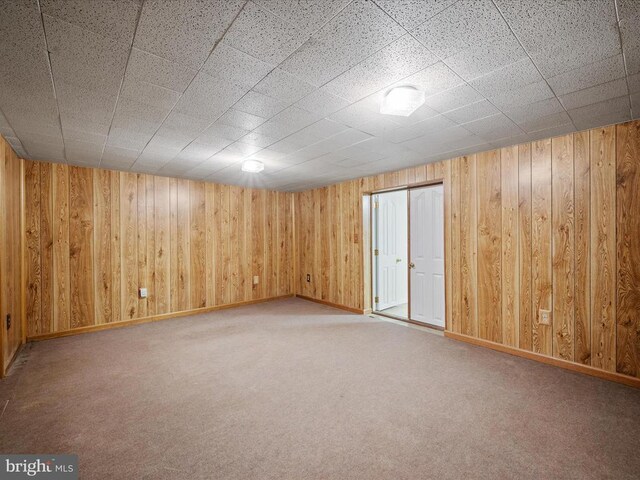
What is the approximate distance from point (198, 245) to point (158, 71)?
12.4ft

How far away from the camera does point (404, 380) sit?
266 cm

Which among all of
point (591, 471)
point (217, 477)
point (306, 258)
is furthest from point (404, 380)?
point (306, 258)

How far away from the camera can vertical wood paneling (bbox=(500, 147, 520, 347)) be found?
10.5ft

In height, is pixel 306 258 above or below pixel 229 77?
below

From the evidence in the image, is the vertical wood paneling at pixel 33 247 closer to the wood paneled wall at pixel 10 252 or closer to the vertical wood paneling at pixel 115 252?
the wood paneled wall at pixel 10 252

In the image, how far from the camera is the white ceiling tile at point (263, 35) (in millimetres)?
1292

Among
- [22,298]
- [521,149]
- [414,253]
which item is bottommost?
[22,298]

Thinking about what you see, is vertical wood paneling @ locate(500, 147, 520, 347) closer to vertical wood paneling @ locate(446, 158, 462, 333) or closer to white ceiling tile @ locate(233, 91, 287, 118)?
vertical wood paneling @ locate(446, 158, 462, 333)

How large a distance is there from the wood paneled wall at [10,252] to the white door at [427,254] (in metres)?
4.81

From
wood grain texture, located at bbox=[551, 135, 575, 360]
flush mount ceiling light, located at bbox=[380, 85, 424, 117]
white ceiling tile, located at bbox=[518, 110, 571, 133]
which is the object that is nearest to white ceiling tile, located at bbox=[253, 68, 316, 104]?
flush mount ceiling light, located at bbox=[380, 85, 424, 117]

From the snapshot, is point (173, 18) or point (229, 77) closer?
point (173, 18)

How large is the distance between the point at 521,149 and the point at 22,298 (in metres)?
6.12

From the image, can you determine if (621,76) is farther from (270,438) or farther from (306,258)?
(306,258)

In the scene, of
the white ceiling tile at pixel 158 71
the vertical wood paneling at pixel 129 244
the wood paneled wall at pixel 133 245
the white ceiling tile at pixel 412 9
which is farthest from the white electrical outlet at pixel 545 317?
the vertical wood paneling at pixel 129 244
